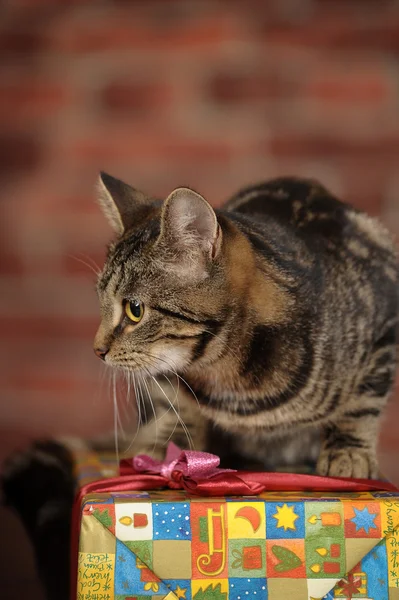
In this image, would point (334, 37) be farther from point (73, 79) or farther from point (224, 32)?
point (73, 79)

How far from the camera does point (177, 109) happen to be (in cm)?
154

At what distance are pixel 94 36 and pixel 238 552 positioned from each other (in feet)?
3.74

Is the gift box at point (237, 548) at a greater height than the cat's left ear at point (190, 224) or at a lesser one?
lesser

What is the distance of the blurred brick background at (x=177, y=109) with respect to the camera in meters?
1.52

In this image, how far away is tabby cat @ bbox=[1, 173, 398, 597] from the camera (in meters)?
0.83

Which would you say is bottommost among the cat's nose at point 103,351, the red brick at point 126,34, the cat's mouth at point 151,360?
the cat's mouth at point 151,360

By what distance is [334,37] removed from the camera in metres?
1.52

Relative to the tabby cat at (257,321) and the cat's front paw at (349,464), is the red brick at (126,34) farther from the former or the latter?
the cat's front paw at (349,464)

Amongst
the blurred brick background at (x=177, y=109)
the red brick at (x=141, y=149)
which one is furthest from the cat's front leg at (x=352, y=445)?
the red brick at (x=141, y=149)

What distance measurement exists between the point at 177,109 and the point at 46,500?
813 millimetres

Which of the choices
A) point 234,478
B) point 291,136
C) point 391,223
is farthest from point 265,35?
point 234,478

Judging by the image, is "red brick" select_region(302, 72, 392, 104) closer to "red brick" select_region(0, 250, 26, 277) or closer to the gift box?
"red brick" select_region(0, 250, 26, 277)

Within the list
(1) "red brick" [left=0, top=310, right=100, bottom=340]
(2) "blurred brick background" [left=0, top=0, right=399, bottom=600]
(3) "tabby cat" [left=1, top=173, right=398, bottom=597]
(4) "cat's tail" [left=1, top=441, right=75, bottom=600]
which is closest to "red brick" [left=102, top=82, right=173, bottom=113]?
(2) "blurred brick background" [left=0, top=0, right=399, bottom=600]

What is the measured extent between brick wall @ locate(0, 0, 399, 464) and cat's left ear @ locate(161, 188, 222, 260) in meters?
0.75
